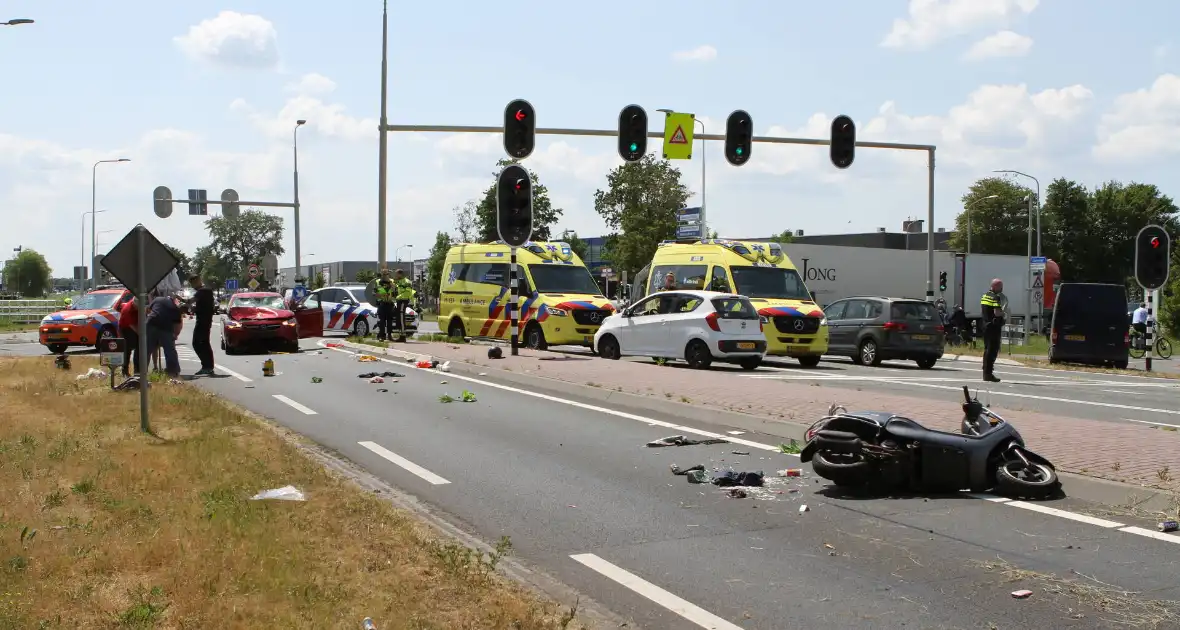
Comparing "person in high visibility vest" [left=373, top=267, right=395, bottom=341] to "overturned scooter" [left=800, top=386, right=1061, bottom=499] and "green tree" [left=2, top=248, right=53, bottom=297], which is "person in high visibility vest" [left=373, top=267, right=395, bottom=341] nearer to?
"overturned scooter" [left=800, top=386, right=1061, bottom=499]

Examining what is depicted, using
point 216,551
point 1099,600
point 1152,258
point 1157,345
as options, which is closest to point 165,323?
point 216,551

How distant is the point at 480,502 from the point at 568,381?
301 inches

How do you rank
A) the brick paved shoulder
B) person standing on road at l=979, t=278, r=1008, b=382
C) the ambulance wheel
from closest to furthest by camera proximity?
1. the brick paved shoulder
2. person standing on road at l=979, t=278, r=1008, b=382
3. the ambulance wheel

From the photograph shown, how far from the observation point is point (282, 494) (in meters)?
7.03

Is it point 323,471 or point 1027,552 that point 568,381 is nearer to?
point 323,471

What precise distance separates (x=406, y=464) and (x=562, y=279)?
15373mm

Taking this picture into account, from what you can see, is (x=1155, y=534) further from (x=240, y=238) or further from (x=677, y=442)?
(x=240, y=238)

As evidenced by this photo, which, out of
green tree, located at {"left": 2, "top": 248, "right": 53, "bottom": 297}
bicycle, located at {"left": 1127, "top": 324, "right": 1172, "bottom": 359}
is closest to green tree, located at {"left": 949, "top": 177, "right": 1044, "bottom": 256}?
bicycle, located at {"left": 1127, "top": 324, "right": 1172, "bottom": 359}

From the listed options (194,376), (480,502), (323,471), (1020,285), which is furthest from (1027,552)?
(1020,285)

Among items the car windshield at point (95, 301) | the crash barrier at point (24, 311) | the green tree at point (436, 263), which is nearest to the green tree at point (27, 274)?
the green tree at point (436, 263)

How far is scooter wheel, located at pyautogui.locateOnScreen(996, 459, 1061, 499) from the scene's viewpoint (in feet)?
23.7

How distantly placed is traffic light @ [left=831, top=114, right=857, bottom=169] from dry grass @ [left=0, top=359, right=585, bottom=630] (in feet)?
57.6

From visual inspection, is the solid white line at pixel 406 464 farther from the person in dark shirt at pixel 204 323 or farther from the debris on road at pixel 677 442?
the person in dark shirt at pixel 204 323

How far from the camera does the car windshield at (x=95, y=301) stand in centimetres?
2670
